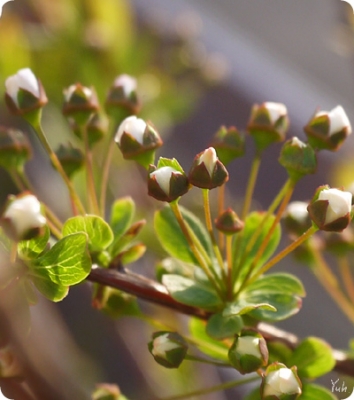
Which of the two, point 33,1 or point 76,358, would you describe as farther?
point 33,1

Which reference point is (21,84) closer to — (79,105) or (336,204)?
(79,105)

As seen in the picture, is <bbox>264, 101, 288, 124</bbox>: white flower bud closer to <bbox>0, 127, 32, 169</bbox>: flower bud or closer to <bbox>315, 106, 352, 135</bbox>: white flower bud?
<bbox>315, 106, 352, 135</bbox>: white flower bud

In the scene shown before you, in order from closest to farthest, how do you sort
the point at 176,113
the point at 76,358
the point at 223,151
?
the point at 223,151
the point at 76,358
the point at 176,113

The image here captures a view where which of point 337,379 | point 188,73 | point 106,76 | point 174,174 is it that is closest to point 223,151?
point 174,174

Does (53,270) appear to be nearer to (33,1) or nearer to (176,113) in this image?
(176,113)

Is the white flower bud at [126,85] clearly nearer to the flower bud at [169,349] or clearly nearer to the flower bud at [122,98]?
the flower bud at [122,98]

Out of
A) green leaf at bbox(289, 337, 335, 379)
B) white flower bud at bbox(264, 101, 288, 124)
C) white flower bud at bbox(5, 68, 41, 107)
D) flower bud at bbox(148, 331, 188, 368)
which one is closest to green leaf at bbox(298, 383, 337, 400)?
green leaf at bbox(289, 337, 335, 379)
